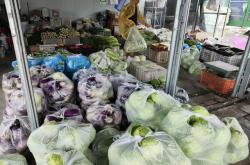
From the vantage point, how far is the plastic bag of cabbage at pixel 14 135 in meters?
1.47

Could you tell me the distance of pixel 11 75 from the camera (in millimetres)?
1854

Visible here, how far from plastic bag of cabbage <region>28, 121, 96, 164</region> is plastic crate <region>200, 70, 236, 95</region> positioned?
2.52 meters

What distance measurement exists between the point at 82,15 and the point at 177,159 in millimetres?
6398

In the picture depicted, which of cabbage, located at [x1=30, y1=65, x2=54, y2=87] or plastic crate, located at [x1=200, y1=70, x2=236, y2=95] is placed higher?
cabbage, located at [x1=30, y1=65, x2=54, y2=87]

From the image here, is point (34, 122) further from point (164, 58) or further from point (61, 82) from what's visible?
point (164, 58)

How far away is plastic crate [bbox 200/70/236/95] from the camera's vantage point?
315 centimetres

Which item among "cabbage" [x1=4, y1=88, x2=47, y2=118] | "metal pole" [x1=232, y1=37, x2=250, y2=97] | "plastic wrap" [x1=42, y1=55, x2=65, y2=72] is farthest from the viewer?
"metal pole" [x1=232, y1=37, x2=250, y2=97]

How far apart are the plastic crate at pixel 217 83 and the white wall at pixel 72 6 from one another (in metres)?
4.58

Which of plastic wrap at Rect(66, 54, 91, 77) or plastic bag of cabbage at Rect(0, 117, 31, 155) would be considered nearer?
plastic bag of cabbage at Rect(0, 117, 31, 155)

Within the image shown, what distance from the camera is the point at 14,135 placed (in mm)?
1475

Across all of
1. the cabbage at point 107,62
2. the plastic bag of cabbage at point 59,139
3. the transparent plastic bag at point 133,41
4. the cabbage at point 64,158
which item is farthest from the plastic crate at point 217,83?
the cabbage at point 64,158

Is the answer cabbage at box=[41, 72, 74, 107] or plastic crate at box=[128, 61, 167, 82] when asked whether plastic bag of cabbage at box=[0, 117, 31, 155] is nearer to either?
cabbage at box=[41, 72, 74, 107]

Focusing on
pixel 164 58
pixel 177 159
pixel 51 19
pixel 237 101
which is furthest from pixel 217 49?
pixel 51 19

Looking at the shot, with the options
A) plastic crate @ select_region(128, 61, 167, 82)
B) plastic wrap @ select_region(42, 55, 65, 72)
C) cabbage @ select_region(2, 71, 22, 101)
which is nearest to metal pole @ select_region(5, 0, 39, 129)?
cabbage @ select_region(2, 71, 22, 101)
